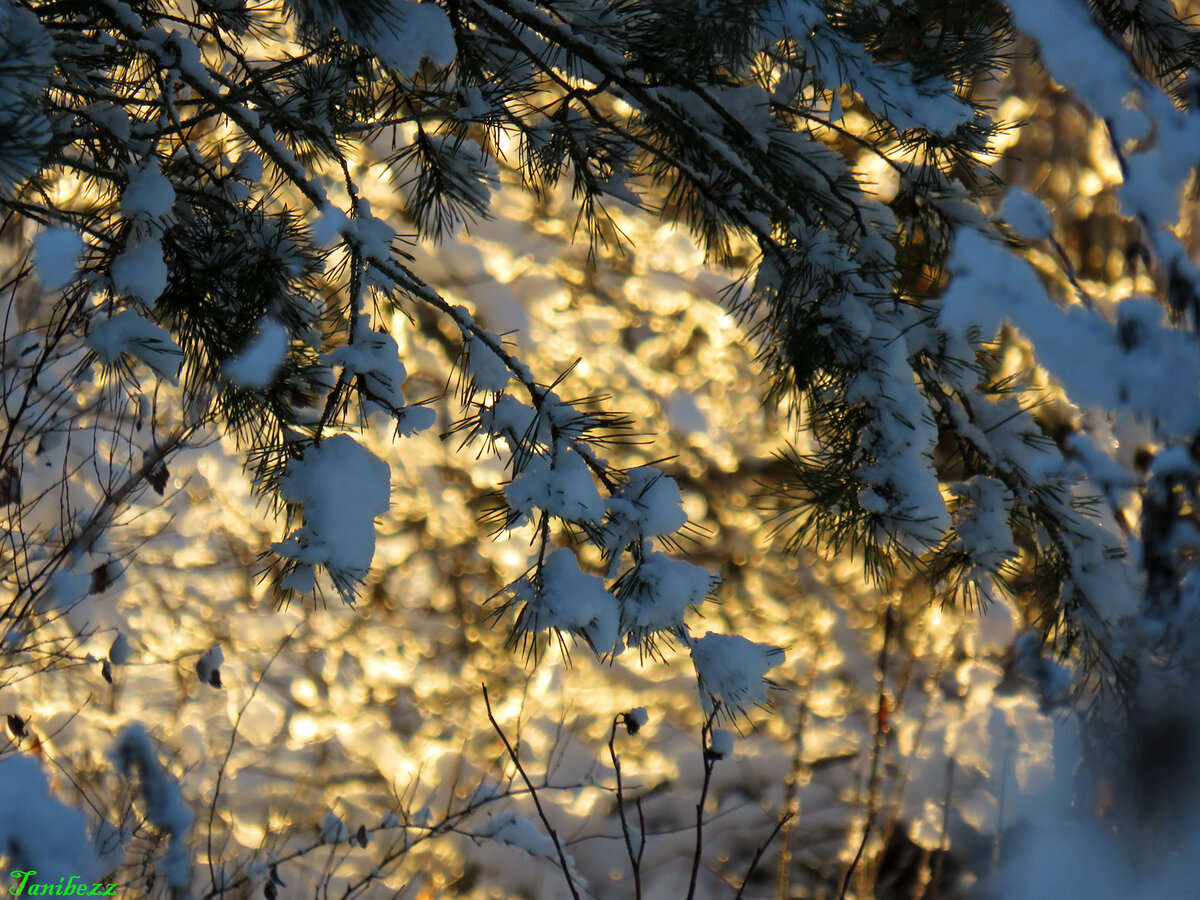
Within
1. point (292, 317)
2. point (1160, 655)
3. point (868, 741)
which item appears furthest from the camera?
point (868, 741)

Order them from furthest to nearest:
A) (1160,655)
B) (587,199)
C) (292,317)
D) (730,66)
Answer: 1. (587,199)
2. (292,317)
3. (730,66)
4. (1160,655)

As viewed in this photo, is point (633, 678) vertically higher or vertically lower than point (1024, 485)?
lower

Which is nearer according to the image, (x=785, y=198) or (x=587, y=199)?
(x=785, y=198)

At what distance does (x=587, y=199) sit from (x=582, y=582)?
888 millimetres

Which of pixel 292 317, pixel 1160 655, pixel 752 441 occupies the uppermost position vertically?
pixel 752 441

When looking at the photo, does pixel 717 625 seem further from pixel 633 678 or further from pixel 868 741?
pixel 868 741

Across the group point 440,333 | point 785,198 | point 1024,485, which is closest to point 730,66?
point 785,198

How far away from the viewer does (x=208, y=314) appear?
1.42m
